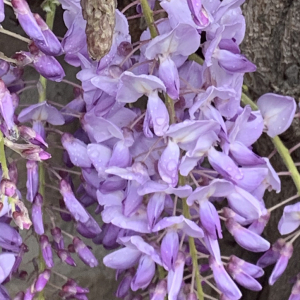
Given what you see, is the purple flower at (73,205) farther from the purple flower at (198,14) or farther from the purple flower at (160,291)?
the purple flower at (198,14)

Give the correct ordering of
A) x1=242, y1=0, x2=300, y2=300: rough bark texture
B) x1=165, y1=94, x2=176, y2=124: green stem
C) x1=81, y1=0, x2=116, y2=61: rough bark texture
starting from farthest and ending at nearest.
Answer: x1=242, y1=0, x2=300, y2=300: rough bark texture < x1=165, y1=94, x2=176, y2=124: green stem < x1=81, y1=0, x2=116, y2=61: rough bark texture

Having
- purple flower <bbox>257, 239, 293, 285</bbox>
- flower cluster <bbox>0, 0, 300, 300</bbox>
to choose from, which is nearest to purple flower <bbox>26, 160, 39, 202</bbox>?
flower cluster <bbox>0, 0, 300, 300</bbox>

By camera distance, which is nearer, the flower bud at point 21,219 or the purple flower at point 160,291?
the flower bud at point 21,219

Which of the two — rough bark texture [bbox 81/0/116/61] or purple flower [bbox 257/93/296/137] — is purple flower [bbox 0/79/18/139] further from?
purple flower [bbox 257/93/296/137]

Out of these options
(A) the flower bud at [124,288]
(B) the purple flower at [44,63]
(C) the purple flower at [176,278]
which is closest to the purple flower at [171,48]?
(B) the purple flower at [44,63]

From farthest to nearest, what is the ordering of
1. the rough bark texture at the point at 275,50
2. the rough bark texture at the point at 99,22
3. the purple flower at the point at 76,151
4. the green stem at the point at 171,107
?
the rough bark texture at the point at 275,50 < the purple flower at the point at 76,151 < the green stem at the point at 171,107 < the rough bark texture at the point at 99,22

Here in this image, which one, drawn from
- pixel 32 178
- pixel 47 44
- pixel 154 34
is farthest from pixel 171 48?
pixel 32 178

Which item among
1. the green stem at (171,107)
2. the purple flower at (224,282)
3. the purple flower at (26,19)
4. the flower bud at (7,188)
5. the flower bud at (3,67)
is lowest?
the purple flower at (224,282)

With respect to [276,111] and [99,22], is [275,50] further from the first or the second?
[99,22]
